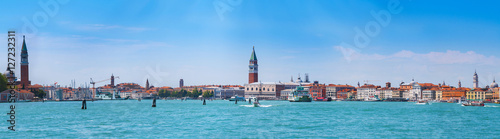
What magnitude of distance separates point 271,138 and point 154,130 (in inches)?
262

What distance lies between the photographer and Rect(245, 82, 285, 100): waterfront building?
15850 cm

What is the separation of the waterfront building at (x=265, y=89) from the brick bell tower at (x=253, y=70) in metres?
4.20

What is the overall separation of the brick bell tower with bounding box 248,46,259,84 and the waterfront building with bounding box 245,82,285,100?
4203 mm

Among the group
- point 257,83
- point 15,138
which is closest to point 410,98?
point 257,83

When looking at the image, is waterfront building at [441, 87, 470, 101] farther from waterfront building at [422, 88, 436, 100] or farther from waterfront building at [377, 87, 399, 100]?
waterfront building at [377, 87, 399, 100]

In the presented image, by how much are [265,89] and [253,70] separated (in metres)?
8.62

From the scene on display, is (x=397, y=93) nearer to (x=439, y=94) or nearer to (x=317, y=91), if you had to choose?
(x=439, y=94)

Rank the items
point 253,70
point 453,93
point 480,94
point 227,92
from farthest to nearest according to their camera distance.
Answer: point 227,92 → point 253,70 → point 453,93 → point 480,94

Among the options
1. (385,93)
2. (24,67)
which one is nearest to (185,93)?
(385,93)

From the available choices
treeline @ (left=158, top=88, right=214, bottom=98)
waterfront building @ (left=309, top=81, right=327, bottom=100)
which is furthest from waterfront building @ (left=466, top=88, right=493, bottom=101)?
treeline @ (left=158, top=88, right=214, bottom=98)

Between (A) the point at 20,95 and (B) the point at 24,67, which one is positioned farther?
(B) the point at 24,67

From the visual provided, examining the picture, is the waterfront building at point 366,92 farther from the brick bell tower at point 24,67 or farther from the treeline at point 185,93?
the brick bell tower at point 24,67

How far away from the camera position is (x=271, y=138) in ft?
79.5

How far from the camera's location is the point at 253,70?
16662 cm
